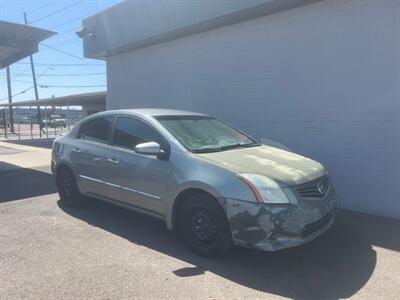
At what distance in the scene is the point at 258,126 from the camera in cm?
798

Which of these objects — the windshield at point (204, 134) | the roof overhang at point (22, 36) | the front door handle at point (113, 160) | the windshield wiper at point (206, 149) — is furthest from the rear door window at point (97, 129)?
the roof overhang at point (22, 36)

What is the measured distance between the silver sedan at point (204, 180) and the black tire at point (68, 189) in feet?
0.81

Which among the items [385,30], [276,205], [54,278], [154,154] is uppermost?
[385,30]

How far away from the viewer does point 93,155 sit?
5.88m

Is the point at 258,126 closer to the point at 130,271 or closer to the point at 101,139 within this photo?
the point at 101,139

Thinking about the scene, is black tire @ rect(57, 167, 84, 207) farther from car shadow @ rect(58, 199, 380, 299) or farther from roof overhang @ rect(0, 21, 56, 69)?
roof overhang @ rect(0, 21, 56, 69)

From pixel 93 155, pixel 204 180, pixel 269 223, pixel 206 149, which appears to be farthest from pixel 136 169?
pixel 269 223

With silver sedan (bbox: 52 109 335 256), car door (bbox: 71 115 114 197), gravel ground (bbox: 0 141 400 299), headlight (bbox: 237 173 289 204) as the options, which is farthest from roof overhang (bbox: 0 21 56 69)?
headlight (bbox: 237 173 289 204)

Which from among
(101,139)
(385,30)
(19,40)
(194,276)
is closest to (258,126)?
(385,30)

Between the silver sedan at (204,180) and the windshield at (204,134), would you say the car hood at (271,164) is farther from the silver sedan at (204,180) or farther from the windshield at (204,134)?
the windshield at (204,134)

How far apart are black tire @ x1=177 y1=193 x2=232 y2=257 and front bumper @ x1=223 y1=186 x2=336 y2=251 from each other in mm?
134

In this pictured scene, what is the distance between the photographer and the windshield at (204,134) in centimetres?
499

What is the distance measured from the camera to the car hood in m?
4.27

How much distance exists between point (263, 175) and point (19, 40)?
12442 millimetres
